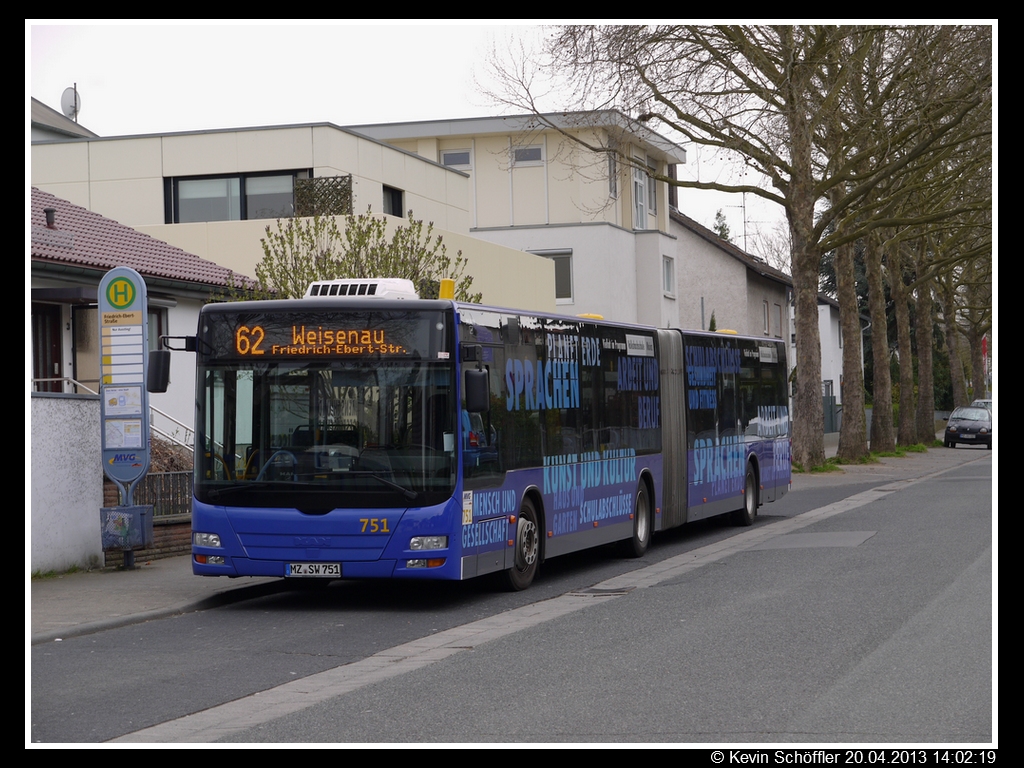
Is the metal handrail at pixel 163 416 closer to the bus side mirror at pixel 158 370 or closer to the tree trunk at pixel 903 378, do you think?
the bus side mirror at pixel 158 370

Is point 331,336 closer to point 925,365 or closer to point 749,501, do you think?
point 749,501

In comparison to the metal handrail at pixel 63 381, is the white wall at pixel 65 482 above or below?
below

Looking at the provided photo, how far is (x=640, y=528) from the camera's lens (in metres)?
16.9

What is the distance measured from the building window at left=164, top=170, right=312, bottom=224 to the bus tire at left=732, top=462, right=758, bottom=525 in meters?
14.3

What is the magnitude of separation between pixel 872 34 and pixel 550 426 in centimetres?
1799

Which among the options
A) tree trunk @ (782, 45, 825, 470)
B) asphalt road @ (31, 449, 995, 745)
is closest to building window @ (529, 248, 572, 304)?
tree trunk @ (782, 45, 825, 470)

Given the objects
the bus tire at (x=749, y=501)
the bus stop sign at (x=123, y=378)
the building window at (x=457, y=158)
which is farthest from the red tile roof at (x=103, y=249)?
the building window at (x=457, y=158)

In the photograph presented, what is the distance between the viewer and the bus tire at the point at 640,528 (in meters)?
16.7

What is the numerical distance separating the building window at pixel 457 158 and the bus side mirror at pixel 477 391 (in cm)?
3612

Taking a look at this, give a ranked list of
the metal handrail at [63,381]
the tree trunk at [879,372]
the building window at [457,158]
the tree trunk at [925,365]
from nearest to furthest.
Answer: the metal handrail at [63,381]
the tree trunk at [879,372]
the building window at [457,158]
the tree trunk at [925,365]

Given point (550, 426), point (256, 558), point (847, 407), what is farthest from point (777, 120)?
point (256, 558)

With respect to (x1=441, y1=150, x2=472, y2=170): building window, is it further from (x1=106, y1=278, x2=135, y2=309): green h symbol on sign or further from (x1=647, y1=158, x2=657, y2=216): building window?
(x1=106, y1=278, x2=135, y2=309): green h symbol on sign

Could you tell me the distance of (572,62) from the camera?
28.1m

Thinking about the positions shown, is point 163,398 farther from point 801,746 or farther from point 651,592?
point 801,746
